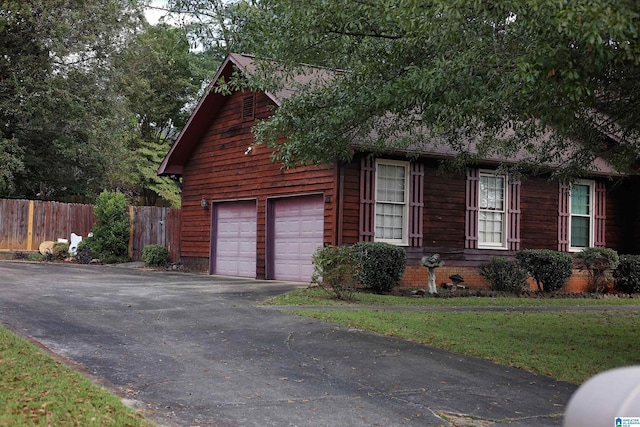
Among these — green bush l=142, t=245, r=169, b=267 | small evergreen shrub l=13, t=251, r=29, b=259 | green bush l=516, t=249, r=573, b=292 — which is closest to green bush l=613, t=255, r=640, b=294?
green bush l=516, t=249, r=573, b=292

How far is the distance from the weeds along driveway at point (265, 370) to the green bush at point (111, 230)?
13068 millimetres

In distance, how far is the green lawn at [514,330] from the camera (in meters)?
8.85

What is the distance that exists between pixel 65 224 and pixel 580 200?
19.3 m

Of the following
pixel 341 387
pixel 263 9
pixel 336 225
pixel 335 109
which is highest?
pixel 263 9

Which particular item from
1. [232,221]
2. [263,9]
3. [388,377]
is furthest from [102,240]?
[388,377]

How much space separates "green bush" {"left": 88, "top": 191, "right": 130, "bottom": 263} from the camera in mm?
25562

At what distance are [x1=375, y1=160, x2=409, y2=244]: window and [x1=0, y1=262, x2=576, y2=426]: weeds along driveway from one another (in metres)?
5.73

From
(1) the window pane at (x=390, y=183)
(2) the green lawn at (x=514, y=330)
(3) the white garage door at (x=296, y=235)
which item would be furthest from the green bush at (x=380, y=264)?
(3) the white garage door at (x=296, y=235)

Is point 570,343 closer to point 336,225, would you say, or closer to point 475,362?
point 475,362

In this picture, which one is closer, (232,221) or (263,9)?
(263,9)

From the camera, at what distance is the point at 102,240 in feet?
84.1

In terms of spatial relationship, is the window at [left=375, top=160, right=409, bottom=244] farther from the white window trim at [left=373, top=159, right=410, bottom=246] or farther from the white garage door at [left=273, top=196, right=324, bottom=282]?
the white garage door at [left=273, top=196, right=324, bottom=282]

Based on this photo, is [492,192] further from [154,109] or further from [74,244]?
[154,109]

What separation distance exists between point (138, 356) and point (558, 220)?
1468 centimetres
